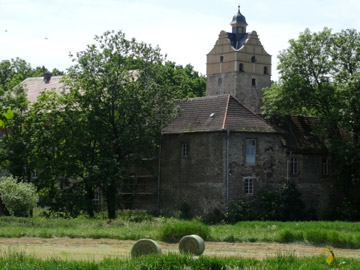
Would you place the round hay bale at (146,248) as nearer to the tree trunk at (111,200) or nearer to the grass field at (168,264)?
the grass field at (168,264)

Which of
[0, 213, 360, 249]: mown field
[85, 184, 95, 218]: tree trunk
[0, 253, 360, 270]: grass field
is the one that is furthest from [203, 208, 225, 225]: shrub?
[0, 253, 360, 270]: grass field

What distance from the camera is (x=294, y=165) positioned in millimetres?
49438

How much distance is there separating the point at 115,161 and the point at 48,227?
10.5 meters

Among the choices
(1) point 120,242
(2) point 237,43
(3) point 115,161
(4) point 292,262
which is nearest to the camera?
(4) point 292,262

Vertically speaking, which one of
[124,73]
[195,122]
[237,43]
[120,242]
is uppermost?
[237,43]

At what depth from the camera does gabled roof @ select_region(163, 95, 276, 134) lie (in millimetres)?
47125

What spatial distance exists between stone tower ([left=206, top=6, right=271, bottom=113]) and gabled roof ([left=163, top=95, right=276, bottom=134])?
4433 cm

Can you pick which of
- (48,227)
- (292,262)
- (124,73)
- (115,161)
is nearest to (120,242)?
(48,227)

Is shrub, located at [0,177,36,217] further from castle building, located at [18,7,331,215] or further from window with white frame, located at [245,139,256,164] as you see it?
window with white frame, located at [245,139,256,164]

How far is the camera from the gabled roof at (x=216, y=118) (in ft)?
155

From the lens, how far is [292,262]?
18.9 meters

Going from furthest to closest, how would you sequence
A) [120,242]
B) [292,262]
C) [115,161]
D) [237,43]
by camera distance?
[237,43]
[115,161]
[120,242]
[292,262]

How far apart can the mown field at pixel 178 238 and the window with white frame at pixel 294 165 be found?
8.94 metres

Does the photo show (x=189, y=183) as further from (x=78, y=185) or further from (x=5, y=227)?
(x=5, y=227)
